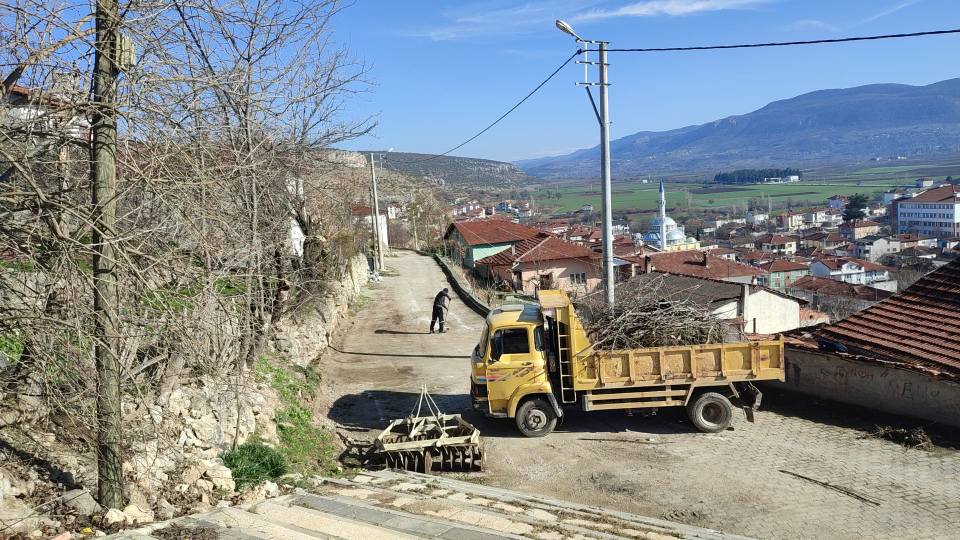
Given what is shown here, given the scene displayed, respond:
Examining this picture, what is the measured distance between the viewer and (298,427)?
37.2ft

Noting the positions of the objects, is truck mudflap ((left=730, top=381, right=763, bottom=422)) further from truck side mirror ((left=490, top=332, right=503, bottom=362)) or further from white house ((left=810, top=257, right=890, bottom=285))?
white house ((left=810, top=257, right=890, bottom=285))

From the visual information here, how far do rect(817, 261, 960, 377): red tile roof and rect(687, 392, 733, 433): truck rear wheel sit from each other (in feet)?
10.9

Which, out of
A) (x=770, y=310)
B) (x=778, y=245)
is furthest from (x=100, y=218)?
(x=778, y=245)

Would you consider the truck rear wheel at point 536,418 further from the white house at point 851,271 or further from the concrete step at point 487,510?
the white house at point 851,271

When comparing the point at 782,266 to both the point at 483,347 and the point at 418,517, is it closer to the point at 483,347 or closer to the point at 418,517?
the point at 483,347

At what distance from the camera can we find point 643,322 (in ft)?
38.4

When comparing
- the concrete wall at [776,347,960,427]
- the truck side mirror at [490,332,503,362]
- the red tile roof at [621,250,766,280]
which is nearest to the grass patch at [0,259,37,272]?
the truck side mirror at [490,332,503,362]

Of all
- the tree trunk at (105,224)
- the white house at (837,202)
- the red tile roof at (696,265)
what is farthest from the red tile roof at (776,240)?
→ the tree trunk at (105,224)

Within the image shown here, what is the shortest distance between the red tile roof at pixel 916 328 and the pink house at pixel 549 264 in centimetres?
2410

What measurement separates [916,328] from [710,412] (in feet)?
15.2

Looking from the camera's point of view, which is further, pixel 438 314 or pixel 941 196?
pixel 941 196

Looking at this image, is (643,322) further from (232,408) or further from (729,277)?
(729,277)

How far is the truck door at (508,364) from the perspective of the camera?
37.6ft

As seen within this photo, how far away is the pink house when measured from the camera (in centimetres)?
3928
